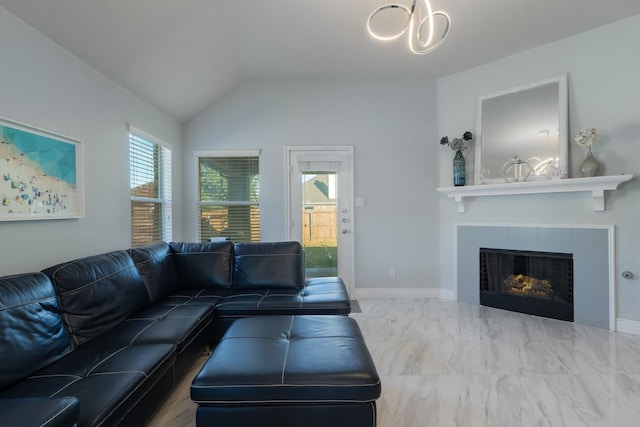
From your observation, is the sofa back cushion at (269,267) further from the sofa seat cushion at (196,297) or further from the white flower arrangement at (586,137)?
the white flower arrangement at (586,137)

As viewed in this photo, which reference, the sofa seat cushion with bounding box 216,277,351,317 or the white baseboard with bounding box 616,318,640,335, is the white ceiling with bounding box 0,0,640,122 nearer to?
the sofa seat cushion with bounding box 216,277,351,317

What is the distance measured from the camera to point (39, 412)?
960 mm

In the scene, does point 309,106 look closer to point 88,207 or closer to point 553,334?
point 88,207

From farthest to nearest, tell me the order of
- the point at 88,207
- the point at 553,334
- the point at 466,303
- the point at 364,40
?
1. the point at 466,303
2. the point at 364,40
3. the point at 553,334
4. the point at 88,207

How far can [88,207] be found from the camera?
7.49ft

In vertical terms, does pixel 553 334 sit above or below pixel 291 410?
below

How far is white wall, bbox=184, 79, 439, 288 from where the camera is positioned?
383 centimetres

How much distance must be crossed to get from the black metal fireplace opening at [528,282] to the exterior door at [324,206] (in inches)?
63.5

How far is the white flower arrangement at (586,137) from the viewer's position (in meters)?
2.73

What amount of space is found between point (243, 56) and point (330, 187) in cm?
181

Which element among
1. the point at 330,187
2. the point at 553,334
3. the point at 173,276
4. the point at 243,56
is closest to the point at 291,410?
the point at 173,276

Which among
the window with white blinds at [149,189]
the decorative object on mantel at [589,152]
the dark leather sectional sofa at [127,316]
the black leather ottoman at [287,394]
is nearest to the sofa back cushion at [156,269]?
the dark leather sectional sofa at [127,316]

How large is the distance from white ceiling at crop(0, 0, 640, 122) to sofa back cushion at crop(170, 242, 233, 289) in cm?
163

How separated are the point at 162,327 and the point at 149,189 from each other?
188 centimetres
